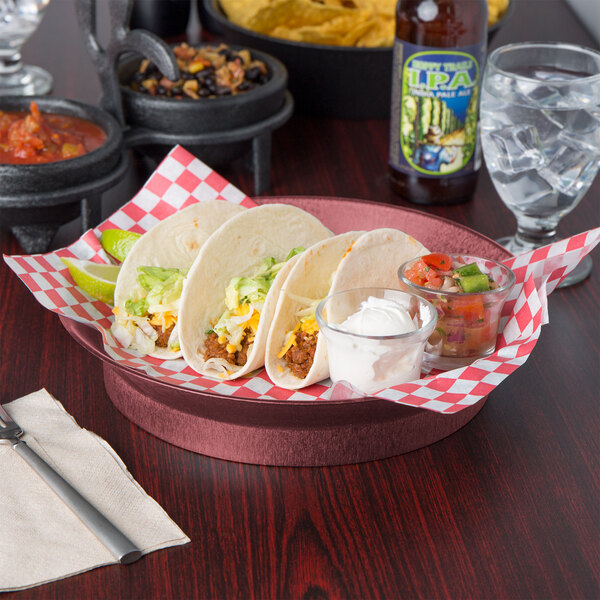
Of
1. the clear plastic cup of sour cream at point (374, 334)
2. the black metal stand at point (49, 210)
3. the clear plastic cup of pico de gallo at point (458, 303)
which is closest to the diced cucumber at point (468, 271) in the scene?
the clear plastic cup of pico de gallo at point (458, 303)

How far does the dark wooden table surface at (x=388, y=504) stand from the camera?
1104mm

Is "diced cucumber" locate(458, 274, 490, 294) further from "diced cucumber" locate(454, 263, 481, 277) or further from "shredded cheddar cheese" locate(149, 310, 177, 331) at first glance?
"shredded cheddar cheese" locate(149, 310, 177, 331)

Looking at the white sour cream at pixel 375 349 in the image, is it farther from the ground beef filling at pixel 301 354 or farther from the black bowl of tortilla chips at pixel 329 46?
the black bowl of tortilla chips at pixel 329 46

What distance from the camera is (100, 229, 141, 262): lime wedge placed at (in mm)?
1678

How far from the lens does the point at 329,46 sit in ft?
7.98

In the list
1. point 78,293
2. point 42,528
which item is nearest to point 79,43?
point 78,293

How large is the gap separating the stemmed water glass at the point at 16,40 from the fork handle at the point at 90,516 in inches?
73.0

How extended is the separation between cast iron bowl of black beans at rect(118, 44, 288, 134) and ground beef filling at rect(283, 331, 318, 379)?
2.71 ft

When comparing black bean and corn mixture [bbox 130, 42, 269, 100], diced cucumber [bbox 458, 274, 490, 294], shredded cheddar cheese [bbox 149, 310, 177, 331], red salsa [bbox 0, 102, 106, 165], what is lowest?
shredded cheddar cheese [bbox 149, 310, 177, 331]

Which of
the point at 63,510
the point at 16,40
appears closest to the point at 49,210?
the point at 63,510

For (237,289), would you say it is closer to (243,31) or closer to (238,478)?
(238,478)

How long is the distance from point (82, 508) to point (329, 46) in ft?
5.45

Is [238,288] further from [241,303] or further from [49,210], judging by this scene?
[49,210]

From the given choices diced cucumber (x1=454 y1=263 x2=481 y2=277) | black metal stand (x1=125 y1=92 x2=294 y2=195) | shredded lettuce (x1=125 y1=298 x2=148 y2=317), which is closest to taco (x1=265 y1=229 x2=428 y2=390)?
diced cucumber (x1=454 y1=263 x2=481 y2=277)
